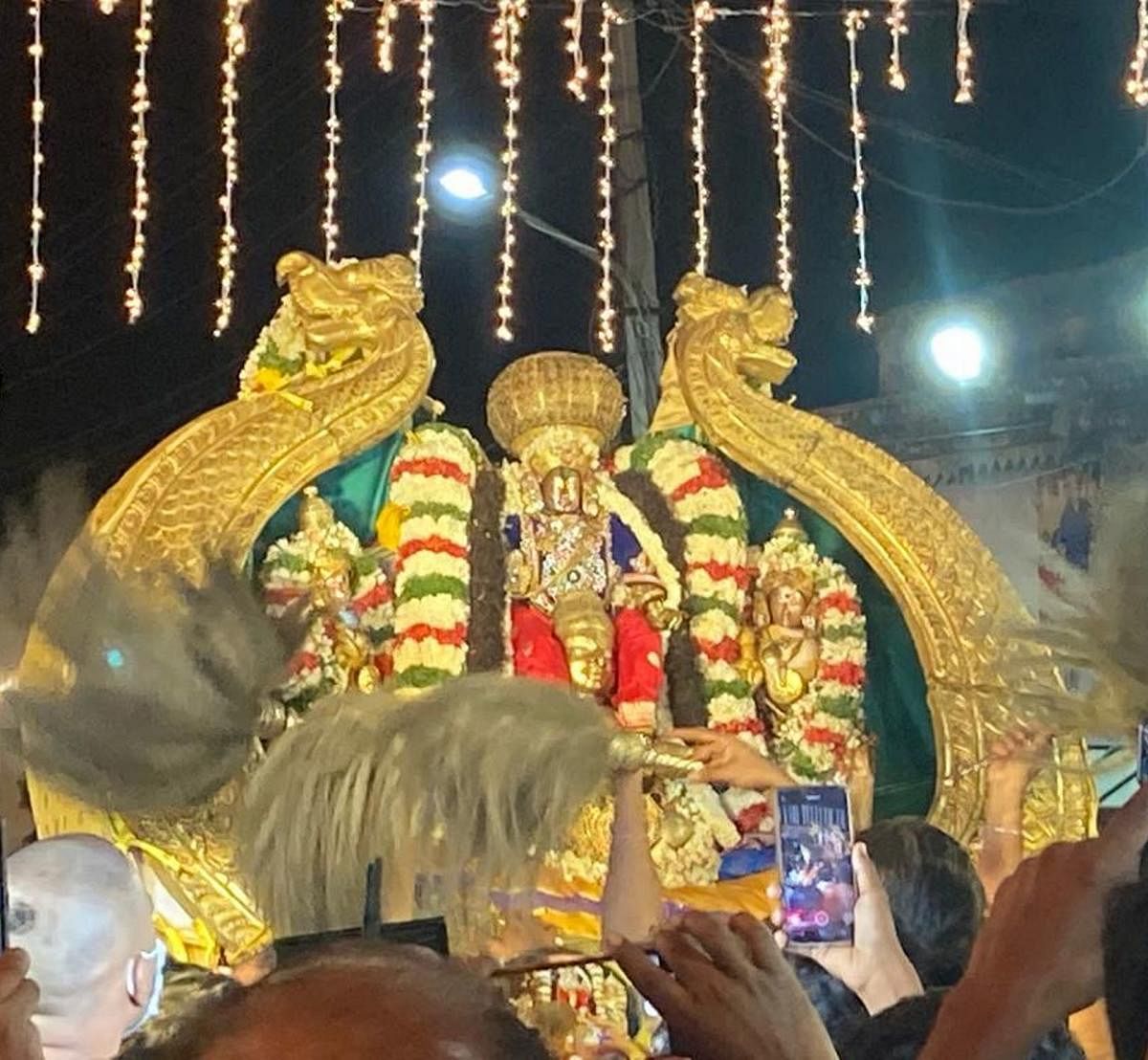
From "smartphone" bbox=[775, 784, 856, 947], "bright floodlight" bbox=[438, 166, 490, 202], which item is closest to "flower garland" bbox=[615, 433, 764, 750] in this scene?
"bright floodlight" bbox=[438, 166, 490, 202]

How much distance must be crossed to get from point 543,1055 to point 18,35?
4651 millimetres

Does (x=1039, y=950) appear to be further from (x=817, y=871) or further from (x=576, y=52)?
(x=576, y=52)

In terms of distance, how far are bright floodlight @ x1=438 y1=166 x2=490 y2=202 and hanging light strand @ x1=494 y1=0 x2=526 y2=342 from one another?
2.9 inches

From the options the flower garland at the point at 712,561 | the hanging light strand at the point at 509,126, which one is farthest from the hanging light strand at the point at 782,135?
the flower garland at the point at 712,561

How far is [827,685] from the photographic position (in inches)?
160

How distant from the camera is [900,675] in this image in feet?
13.8

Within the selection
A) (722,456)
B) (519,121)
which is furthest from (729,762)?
(519,121)

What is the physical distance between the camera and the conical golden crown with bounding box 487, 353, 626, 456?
406 centimetres

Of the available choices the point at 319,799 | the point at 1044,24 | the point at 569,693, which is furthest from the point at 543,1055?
the point at 1044,24

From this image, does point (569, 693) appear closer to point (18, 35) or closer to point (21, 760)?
point (21, 760)

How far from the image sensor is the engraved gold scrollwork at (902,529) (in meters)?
3.99

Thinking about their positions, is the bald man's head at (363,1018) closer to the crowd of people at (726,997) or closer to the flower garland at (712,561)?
the crowd of people at (726,997)

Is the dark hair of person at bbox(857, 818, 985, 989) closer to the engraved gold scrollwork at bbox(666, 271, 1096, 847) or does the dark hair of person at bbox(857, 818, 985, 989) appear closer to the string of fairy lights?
the engraved gold scrollwork at bbox(666, 271, 1096, 847)

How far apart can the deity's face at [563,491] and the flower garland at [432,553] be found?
0.55 ft
